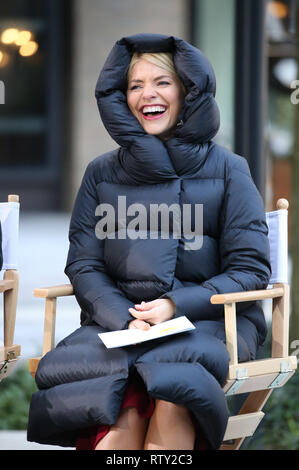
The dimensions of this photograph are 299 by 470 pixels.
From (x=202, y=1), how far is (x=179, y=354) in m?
4.71

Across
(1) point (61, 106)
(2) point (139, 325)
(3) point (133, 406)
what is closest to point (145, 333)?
(2) point (139, 325)

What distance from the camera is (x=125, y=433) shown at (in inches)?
109

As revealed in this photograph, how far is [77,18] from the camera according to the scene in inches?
420

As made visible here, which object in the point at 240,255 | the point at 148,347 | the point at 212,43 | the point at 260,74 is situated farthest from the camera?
the point at 212,43

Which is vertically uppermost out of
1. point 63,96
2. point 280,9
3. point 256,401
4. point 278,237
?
point 280,9

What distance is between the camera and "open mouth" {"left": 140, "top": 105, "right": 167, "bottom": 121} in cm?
318

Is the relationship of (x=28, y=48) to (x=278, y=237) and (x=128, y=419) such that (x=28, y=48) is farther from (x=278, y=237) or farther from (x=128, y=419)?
(x=128, y=419)

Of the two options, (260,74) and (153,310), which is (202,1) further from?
(153,310)

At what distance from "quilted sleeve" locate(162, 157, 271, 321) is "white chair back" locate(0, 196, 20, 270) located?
75 cm

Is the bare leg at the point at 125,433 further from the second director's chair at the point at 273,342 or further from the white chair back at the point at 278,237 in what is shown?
the white chair back at the point at 278,237

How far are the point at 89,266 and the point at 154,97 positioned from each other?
2.09 ft

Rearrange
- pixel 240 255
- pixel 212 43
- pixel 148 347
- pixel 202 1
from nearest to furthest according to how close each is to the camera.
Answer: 1. pixel 148 347
2. pixel 240 255
3. pixel 212 43
4. pixel 202 1

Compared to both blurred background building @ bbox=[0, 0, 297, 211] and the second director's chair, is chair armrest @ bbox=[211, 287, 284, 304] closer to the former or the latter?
the second director's chair
